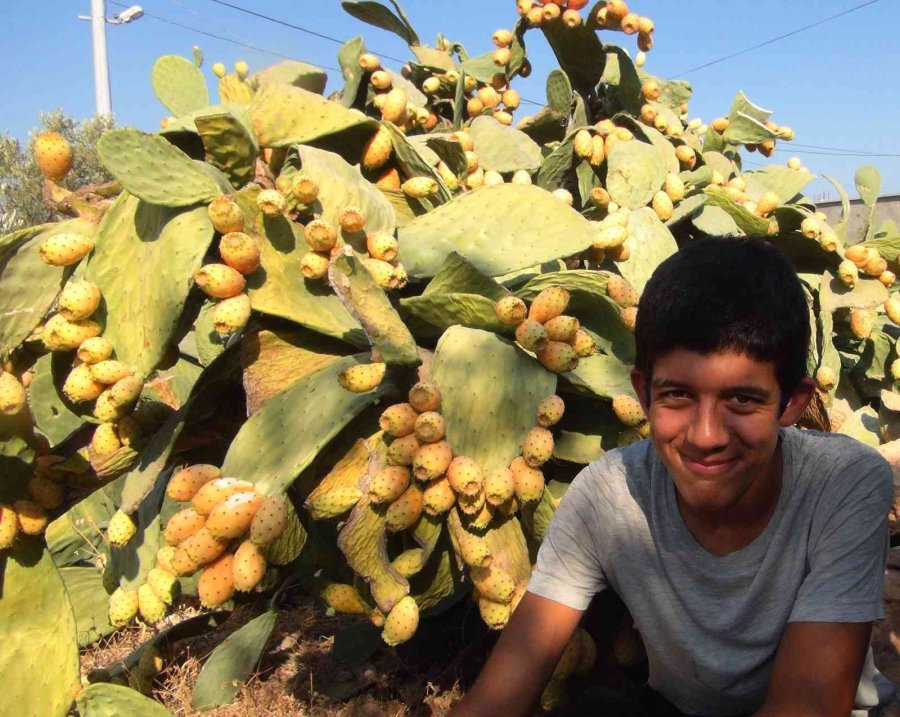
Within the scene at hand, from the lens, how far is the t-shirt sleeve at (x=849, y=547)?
43.4 inches

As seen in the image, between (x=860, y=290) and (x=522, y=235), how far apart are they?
1362 mm

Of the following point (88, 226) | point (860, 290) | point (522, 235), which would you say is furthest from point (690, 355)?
point (860, 290)

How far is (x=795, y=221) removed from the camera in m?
2.65

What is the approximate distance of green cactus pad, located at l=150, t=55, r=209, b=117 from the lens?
7.07ft

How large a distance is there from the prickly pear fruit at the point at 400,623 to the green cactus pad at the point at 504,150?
1.50 metres

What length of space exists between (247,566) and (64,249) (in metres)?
0.78

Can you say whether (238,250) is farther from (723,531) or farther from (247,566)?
(723,531)

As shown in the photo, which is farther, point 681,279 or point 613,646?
point 613,646

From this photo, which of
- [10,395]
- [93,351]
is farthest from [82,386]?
[10,395]

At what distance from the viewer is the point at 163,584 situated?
153 centimetres

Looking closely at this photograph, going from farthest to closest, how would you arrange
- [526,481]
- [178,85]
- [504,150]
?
[504,150]
[178,85]
[526,481]

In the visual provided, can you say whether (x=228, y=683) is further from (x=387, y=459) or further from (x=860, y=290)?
(x=860, y=290)

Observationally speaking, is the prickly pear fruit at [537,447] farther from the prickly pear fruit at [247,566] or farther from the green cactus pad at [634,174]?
the green cactus pad at [634,174]

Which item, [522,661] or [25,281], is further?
[25,281]
